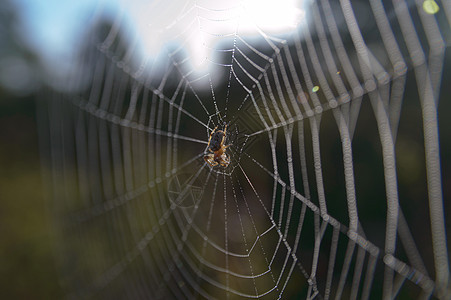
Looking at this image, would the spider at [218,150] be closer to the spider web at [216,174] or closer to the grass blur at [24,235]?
the spider web at [216,174]

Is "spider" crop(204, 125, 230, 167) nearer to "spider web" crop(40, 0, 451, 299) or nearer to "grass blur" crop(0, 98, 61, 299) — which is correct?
"spider web" crop(40, 0, 451, 299)

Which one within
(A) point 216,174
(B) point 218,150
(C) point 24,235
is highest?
(B) point 218,150

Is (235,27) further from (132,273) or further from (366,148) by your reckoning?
(366,148)

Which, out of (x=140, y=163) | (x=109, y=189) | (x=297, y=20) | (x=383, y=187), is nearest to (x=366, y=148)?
(x=383, y=187)

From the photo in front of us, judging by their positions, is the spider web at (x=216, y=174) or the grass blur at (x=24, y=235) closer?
the spider web at (x=216, y=174)

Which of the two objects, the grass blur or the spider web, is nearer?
the spider web

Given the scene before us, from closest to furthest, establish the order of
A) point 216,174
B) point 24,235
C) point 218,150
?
point 218,150 → point 216,174 → point 24,235

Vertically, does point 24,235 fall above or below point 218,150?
below

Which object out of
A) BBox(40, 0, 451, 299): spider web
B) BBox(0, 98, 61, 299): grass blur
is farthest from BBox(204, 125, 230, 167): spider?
BBox(0, 98, 61, 299): grass blur

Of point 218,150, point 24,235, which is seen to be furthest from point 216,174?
point 24,235

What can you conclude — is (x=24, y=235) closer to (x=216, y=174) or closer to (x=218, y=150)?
(x=216, y=174)

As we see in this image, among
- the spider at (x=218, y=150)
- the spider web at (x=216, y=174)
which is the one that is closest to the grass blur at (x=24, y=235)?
Answer: the spider web at (x=216, y=174)

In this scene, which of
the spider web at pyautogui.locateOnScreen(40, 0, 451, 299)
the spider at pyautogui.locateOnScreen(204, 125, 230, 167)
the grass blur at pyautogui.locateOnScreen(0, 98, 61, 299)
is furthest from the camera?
the grass blur at pyautogui.locateOnScreen(0, 98, 61, 299)
